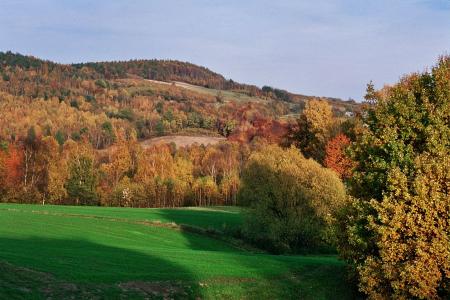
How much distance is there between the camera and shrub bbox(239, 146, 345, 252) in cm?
5577

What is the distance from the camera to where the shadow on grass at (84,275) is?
23.4 meters

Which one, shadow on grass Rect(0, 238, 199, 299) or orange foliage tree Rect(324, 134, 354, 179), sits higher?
orange foliage tree Rect(324, 134, 354, 179)

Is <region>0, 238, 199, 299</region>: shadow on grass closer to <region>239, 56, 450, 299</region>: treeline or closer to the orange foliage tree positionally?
<region>239, 56, 450, 299</region>: treeline

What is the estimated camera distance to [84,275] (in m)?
25.9

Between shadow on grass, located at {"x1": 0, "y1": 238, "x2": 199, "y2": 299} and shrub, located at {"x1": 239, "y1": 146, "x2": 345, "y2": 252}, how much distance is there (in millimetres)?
23770

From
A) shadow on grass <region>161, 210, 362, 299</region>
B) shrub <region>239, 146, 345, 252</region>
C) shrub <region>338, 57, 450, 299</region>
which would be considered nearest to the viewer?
shrub <region>338, 57, 450, 299</region>

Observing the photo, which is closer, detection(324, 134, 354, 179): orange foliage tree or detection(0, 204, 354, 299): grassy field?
detection(0, 204, 354, 299): grassy field

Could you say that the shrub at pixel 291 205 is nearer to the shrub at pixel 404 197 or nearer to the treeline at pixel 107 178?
the shrub at pixel 404 197

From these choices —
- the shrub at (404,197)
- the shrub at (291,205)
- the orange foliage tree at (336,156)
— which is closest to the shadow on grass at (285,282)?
the shrub at (404,197)

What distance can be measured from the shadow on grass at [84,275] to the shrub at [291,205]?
23.8 meters

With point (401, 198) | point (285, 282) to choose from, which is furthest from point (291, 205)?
point (401, 198)

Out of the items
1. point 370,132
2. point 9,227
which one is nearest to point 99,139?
point 9,227

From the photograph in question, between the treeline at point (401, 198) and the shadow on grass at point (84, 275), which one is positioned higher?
the treeline at point (401, 198)

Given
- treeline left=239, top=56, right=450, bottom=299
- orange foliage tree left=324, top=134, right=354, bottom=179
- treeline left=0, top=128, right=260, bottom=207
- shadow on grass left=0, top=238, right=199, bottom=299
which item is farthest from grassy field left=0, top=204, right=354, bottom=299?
treeline left=0, top=128, right=260, bottom=207
